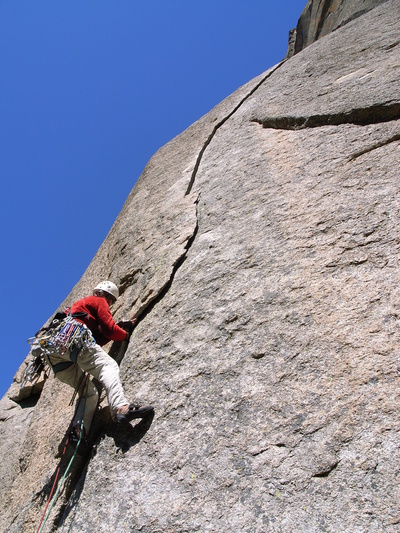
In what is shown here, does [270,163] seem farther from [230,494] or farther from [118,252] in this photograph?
[230,494]

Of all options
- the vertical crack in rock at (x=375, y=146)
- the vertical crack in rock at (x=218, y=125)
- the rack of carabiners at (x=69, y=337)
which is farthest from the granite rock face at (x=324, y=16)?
the rack of carabiners at (x=69, y=337)

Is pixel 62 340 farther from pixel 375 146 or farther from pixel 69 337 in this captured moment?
pixel 375 146

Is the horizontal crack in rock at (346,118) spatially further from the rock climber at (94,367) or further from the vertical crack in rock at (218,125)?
the rock climber at (94,367)

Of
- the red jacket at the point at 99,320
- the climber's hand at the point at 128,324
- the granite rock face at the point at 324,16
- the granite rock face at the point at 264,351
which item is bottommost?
the granite rock face at the point at 264,351

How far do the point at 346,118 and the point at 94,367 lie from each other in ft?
11.5

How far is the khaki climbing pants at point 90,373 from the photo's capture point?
3463 millimetres

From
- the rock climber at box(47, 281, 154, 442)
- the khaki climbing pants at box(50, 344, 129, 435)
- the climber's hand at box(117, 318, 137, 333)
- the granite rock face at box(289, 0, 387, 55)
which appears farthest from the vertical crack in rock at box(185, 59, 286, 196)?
the granite rock face at box(289, 0, 387, 55)

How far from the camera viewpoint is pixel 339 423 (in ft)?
7.87

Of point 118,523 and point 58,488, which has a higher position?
point 58,488

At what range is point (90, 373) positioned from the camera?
3.71 m

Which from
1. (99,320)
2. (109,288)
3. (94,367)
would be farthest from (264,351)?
(109,288)

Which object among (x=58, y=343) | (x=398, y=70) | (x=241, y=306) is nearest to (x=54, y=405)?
(x=58, y=343)

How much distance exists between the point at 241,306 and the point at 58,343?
5.03 ft

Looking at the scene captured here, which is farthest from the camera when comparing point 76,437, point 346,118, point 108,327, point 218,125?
point 218,125
